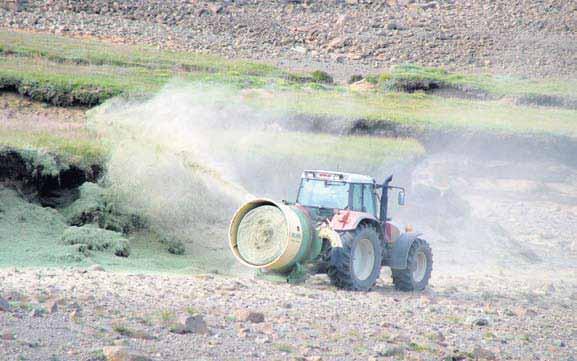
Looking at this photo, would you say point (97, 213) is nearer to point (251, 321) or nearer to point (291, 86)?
point (251, 321)

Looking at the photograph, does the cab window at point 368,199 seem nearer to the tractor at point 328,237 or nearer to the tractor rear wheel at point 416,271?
the tractor at point 328,237

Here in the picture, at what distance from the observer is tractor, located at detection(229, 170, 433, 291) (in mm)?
15719

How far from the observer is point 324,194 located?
666 inches

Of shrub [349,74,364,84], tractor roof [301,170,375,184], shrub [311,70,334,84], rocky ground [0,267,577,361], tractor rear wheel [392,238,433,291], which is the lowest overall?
rocky ground [0,267,577,361]

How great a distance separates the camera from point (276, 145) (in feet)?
85.9

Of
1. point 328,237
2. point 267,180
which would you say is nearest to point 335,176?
point 328,237

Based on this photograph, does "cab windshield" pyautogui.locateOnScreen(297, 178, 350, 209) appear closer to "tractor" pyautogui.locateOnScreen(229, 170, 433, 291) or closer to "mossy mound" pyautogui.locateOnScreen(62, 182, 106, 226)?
"tractor" pyautogui.locateOnScreen(229, 170, 433, 291)

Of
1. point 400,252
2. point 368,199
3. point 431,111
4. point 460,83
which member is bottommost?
point 400,252

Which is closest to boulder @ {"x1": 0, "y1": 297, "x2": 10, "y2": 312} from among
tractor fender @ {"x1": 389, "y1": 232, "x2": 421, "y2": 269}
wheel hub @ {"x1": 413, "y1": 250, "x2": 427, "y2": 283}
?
tractor fender @ {"x1": 389, "y1": 232, "x2": 421, "y2": 269}

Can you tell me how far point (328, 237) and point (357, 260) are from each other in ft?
3.04

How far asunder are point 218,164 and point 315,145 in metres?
4.25

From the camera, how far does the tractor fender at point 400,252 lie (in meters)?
17.4

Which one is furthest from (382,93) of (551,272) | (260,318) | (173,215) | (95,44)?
(260,318)

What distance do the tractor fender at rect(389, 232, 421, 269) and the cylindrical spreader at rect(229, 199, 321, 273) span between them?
1875 millimetres
